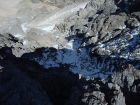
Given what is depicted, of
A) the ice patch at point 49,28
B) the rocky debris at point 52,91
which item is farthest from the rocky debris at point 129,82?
the ice patch at point 49,28

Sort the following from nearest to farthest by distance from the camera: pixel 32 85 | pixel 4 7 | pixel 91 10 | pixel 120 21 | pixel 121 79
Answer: pixel 32 85 → pixel 121 79 → pixel 120 21 → pixel 91 10 → pixel 4 7

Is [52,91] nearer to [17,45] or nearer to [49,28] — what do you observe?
[17,45]

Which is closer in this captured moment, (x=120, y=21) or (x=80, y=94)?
(x=80, y=94)

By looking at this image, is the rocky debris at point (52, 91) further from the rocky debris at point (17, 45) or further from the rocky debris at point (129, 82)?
the rocky debris at point (17, 45)

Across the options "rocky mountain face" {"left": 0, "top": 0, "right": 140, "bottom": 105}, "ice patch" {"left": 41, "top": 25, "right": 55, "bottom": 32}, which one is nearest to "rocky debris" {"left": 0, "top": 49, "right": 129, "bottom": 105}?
"rocky mountain face" {"left": 0, "top": 0, "right": 140, "bottom": 105}

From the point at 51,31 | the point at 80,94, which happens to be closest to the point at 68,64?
the point at 51,31

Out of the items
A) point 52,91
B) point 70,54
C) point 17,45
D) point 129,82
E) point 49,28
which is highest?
point 49,28

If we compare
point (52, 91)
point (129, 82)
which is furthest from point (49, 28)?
point (52, 91)

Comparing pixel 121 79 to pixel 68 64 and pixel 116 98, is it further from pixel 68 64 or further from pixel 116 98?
pixel 68 64
